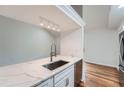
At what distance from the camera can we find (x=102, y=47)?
215 inches

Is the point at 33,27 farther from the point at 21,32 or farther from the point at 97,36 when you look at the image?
the point at 97,36

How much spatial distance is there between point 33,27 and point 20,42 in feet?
2.12

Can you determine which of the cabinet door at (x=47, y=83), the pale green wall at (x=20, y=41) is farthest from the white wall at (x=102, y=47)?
the cabinet door at (x=47, y=83)

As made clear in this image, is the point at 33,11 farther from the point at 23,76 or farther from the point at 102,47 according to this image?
the point at 102,47

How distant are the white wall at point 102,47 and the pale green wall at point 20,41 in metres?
3.01

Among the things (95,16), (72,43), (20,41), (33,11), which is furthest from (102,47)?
(33,11)

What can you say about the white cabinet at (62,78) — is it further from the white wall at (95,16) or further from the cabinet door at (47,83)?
the white wall at (95,16)

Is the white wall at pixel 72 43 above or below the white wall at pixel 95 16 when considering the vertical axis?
below

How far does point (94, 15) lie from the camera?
4.64 m

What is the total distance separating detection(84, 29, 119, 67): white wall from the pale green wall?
Answer: 3012mm

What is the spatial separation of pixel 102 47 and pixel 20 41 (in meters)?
4.18

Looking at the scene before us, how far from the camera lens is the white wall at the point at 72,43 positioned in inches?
121

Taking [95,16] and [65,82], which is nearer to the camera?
[65,82]
